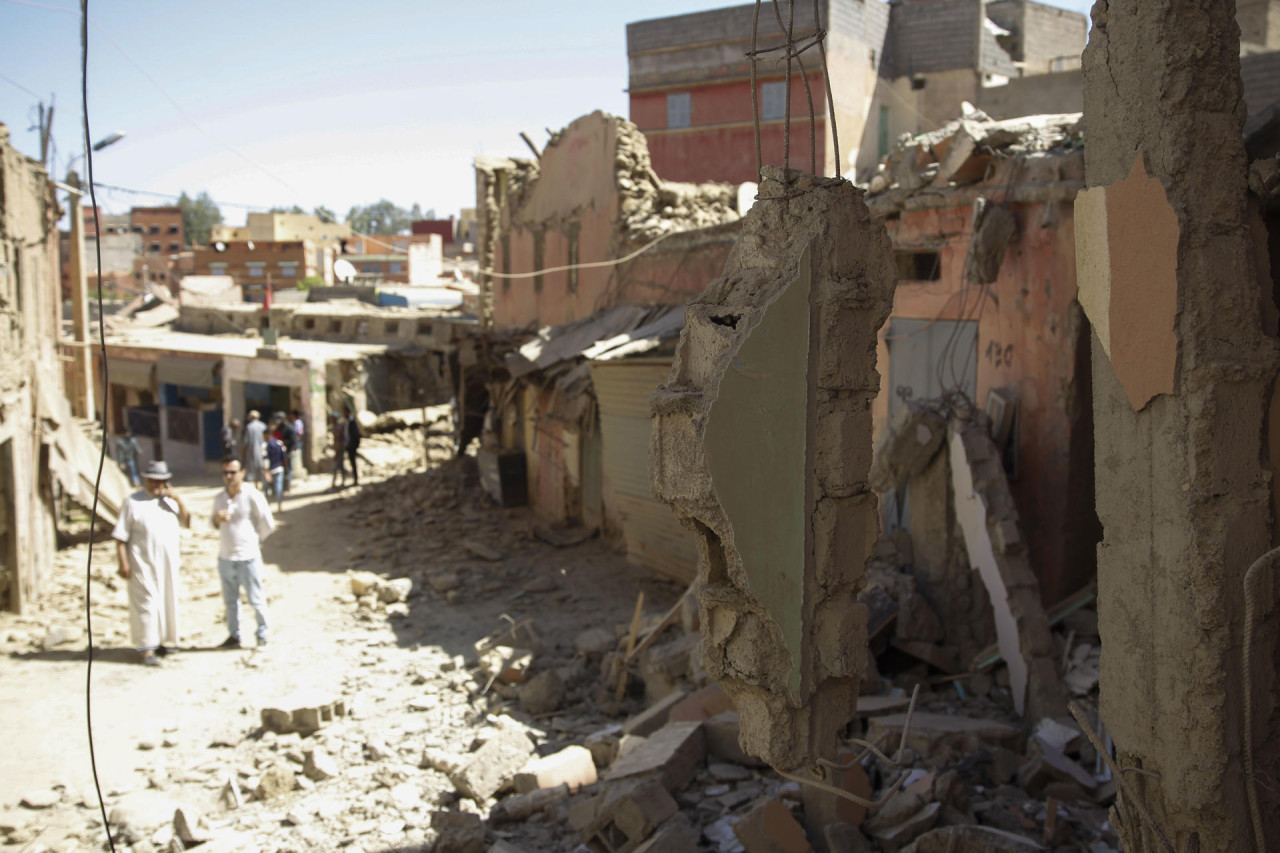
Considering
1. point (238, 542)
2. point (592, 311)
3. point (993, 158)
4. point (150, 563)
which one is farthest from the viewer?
point (592, 311)

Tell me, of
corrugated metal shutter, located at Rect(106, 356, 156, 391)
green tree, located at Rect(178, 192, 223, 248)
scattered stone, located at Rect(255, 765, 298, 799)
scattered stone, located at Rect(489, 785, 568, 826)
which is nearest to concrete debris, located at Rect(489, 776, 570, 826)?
scattered stone, located at Rect(489, 785, 568, 826)

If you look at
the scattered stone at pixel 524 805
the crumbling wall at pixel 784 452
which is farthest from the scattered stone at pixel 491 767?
the crumbling wall at pixel 784 452

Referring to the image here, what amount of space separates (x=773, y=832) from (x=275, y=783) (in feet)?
10.5

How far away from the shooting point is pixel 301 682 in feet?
24.3

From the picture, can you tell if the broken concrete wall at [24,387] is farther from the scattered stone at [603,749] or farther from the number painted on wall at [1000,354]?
the number painted on wall at [1000,354]

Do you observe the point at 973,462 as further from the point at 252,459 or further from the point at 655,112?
the point at 655,112

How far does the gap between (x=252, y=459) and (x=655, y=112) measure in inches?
587

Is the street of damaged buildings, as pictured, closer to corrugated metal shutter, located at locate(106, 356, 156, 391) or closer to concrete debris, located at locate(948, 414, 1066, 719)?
concrete debris, located at locate(948, 414, 1066, 719)

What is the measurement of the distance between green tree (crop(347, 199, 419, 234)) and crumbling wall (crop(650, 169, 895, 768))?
254 ft

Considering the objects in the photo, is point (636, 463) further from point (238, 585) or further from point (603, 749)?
point (603, 749)

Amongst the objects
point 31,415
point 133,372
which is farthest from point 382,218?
point 31,415

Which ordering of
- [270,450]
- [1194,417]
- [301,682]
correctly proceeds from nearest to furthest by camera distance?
[1194,417] → [301,682] → [270,450]

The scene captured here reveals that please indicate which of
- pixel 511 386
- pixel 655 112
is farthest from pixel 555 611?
pixel 655 112

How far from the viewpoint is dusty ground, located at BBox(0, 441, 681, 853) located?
211 inches
